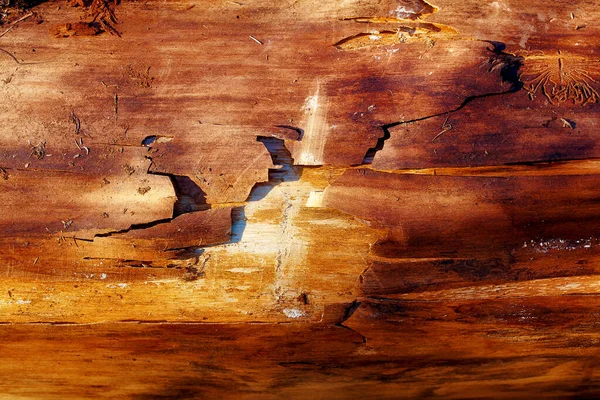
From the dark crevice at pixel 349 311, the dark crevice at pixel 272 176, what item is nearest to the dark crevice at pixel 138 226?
the dark crevice at pixel 272 176

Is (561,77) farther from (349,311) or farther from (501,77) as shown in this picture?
(349,311)

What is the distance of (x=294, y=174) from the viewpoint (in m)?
1.67

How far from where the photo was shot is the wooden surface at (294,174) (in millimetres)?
1631

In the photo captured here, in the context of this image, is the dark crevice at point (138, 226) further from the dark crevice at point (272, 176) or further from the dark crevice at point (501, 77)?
the dark crevice at point (501, 77)

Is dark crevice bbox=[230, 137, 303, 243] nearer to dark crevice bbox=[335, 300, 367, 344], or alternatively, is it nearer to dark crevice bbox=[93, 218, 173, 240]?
dark crevice bbox=[93, 218, 173, 240]

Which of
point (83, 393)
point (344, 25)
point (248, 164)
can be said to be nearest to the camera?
point (248, 164)

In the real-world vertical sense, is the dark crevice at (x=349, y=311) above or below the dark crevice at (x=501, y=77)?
below

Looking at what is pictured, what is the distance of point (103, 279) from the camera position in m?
1.67

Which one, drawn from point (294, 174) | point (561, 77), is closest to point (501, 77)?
point (561, 77)

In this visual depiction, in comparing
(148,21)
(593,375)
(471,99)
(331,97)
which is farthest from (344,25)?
(593,375)

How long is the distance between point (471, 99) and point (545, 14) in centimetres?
45

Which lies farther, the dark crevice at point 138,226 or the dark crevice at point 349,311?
the dark crevice at point 349,311

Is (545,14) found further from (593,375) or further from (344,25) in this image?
(593,375)

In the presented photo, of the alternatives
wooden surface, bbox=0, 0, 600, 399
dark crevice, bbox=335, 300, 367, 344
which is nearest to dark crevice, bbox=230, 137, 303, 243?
wooden surface, bbox=0, 0, 600, 399
